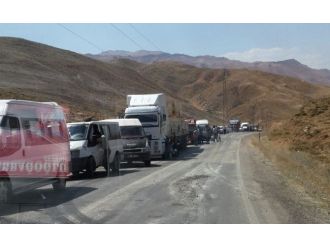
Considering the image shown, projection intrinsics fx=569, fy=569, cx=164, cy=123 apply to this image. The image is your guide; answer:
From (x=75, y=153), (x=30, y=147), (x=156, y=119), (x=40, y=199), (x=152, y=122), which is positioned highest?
(x=156, y=119)

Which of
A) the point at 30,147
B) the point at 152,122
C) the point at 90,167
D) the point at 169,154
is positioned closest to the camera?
the point at 30,147

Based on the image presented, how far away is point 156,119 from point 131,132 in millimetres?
4285

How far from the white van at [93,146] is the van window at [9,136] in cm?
747

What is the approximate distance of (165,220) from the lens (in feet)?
33.4

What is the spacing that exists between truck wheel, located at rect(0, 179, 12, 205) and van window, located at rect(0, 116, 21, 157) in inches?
22.8

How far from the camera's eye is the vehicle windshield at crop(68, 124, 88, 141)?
68.1 feet

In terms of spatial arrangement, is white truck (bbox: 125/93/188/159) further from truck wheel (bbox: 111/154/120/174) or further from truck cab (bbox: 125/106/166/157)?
truck wheel (bbox: 111/154/120/174)

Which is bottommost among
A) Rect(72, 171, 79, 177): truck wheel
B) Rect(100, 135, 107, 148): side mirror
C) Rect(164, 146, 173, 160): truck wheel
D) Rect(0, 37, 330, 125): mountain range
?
Rect(72, 171, 79, 177): truck wheel

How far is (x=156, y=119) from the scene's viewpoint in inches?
1276

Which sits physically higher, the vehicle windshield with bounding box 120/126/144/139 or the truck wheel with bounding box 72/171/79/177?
the vehicle windshield with bounding box 120/126/144/139

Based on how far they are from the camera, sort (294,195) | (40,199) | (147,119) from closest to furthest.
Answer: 1. (40,199)
2. (294,195)
3. (147,119)

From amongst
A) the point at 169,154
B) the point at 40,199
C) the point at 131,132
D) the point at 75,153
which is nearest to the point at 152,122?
the point at 169,154

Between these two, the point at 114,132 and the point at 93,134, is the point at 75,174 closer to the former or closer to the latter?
the point at 93,134

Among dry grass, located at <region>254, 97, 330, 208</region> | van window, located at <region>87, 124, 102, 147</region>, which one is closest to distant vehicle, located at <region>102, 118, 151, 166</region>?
van window, located at <region>87, 124, 102, 147</region>
